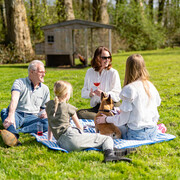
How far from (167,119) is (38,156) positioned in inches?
123

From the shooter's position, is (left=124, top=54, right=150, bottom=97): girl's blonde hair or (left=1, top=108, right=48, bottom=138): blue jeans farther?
(left=1, top=108, right=48, bottom=138): blue jeans

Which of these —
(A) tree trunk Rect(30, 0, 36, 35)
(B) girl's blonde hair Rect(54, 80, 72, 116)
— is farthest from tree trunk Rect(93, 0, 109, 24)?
(B) girl's blonde hair Rect(54, 80, 72, 116)

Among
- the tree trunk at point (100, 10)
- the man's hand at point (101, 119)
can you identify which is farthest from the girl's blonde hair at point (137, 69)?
the tree trunk at point (100, 10)

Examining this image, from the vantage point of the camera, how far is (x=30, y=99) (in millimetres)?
5098

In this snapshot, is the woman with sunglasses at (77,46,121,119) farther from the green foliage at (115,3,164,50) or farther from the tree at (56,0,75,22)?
the green foliage at (115,3,164,50)

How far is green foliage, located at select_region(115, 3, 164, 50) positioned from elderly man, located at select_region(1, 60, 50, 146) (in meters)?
26.3

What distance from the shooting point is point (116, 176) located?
3.20 meters

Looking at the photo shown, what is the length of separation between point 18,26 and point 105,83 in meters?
15.5

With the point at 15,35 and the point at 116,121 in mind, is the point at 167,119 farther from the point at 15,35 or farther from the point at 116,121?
the point at 15,35

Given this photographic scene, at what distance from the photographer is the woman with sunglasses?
542cm

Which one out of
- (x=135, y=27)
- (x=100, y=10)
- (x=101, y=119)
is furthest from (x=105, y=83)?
(x=135, y=27)

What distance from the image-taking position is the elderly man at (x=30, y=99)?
191 inches

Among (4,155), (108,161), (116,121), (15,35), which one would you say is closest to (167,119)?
(116,121)

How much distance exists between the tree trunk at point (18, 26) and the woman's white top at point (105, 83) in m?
15.2
